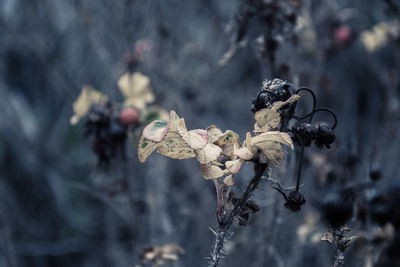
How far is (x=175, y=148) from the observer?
2.99ft

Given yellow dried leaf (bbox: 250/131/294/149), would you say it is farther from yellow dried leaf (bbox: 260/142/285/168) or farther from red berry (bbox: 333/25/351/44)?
red berry (bbox: 333/25/351/44)

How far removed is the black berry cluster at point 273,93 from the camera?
3.10 feet

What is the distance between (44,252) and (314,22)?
8.61ft

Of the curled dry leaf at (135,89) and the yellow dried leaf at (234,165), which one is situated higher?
the curled dry leaf at (135,89)

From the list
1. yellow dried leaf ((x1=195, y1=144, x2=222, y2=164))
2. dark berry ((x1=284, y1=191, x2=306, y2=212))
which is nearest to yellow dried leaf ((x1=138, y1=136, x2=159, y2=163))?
yellow dried leaf ((x1=195, y1=144, x2=222, y2=164))

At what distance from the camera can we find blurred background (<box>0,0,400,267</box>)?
1.83m

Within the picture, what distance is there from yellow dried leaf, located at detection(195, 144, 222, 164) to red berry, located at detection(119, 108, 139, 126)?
35.7 inches

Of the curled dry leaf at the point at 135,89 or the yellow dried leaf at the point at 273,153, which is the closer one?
the yellow dried leaf at the point at 273,153

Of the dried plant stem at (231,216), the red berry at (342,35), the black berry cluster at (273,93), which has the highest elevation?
the red berry at (342,35)

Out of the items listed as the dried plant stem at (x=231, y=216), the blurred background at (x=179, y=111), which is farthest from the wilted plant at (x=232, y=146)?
the blurred background at (x=179, y=111)

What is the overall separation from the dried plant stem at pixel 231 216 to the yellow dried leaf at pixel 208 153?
10 cm

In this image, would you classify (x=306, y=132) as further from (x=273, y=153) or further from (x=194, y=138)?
(x=194, y=138)

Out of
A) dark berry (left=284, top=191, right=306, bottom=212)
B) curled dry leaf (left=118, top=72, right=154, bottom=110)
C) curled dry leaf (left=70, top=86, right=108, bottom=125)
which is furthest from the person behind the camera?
curled dry leaf (left=118, top=72, right=154, bottom=110)

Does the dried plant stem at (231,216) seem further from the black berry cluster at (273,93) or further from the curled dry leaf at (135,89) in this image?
the curled dry leaf at (135,89)
